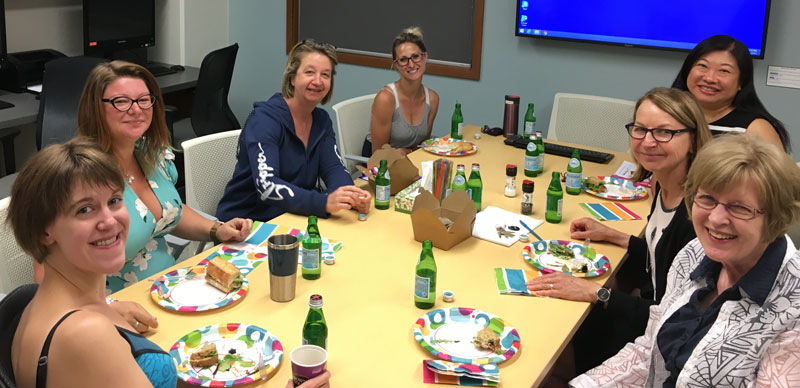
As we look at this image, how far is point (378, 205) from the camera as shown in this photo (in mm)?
2689

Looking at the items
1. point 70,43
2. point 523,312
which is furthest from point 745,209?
point 70,43

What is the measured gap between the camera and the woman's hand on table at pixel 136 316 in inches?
68.7

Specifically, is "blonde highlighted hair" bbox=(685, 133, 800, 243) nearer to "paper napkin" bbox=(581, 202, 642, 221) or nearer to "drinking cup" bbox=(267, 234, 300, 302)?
"drinking cup" bbox=(267, 234, 300, 302)

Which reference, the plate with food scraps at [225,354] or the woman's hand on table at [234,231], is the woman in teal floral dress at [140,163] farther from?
the plate with food scraps at [225,354]

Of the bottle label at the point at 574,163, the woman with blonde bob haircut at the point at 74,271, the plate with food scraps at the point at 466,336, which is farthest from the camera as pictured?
the bottle label at the point at 574,163

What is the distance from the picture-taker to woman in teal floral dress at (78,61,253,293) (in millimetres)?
2203

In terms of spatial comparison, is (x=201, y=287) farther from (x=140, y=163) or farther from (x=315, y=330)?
(x=140, y=163)

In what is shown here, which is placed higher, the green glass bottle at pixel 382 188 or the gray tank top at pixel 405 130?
the gray tank top at pixel 405 130

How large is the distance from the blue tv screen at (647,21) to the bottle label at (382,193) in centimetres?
214

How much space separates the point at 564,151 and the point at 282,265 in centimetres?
197

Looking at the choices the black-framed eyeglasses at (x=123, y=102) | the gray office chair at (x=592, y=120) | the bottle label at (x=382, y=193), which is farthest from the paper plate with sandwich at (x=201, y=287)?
the gray office chair at (x=592, y=120)

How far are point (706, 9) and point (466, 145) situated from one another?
5.26 feet

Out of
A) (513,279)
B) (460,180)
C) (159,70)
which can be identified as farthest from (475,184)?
(159,70)

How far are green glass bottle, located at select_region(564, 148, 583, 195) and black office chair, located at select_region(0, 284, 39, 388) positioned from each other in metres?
2.10
